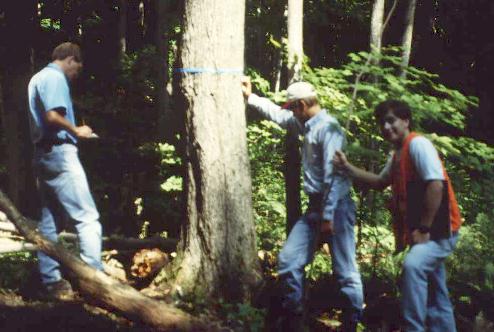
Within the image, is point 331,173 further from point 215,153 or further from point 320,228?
point 215,153

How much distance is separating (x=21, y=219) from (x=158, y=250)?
5.29ft

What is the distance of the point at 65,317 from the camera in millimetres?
4840

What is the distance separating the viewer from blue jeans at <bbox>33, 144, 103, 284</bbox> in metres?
5.32

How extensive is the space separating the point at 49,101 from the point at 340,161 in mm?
2705

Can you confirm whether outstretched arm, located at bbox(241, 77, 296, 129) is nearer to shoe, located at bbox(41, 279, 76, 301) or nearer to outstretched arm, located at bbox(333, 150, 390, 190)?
outstretched arm, located at bbox(333, 150, 390, 190)

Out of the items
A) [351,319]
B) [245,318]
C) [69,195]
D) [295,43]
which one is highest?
[295,43]

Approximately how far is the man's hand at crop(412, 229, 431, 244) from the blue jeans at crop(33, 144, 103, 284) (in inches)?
114

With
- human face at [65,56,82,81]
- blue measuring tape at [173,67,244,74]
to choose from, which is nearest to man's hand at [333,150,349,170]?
blue measuring tape at [173,67,244,74]

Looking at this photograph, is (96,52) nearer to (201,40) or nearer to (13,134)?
(13,134)

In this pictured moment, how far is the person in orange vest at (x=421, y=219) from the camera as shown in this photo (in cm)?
415

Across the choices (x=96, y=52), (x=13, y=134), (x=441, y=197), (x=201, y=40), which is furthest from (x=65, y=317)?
(x=96, y=52)

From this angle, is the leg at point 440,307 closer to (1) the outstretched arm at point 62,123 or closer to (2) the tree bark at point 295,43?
(2) the tree bark at point 295,43

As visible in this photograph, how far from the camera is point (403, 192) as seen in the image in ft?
14.2

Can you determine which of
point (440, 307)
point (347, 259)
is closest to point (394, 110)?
point (347, 259)
